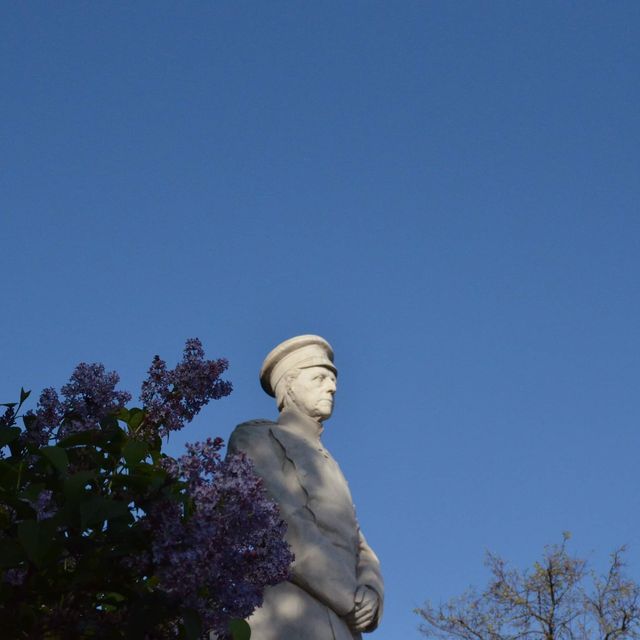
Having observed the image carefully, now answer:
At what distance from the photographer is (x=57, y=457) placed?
2863 millimetres

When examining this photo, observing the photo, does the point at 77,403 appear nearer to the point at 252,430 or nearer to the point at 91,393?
the point at 91,393

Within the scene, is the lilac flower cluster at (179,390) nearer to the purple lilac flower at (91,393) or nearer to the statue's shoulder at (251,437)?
the purple lilac flower at (91,393)

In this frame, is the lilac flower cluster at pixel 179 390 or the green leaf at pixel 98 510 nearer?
the green leaf at pixel 98 510

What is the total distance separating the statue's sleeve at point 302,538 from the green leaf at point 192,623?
2.51 meters

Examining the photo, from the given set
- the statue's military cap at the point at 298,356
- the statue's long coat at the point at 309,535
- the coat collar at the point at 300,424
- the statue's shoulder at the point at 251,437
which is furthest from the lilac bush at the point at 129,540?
the statue's military cap at the point at 298,356

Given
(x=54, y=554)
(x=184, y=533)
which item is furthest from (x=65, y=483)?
(x=184, y=533)

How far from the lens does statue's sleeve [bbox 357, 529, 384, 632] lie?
558 cm

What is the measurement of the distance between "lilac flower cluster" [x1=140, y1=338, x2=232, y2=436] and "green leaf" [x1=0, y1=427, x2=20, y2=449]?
0.42 meters

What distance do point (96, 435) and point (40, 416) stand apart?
0.97 feet

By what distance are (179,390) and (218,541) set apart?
919 millimetres

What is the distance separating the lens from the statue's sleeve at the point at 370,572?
5578mm

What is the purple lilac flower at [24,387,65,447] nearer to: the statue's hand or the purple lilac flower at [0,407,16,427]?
the purple lilac flower at [0,407,16,427]

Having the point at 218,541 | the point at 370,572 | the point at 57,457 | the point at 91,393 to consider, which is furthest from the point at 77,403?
the point at 370,572

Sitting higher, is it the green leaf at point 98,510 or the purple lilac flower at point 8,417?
the purple lilac flower at point 8,417
